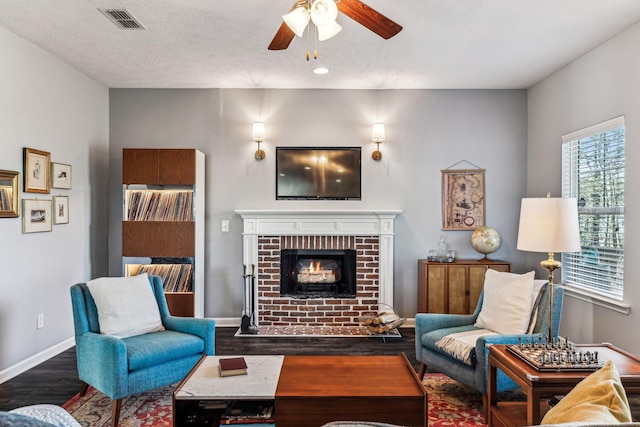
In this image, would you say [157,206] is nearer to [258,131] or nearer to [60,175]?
[60,175]

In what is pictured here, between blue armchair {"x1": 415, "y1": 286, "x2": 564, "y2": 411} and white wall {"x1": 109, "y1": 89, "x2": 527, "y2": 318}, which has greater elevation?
white wall {"x1": 109, "y1": 89, "x2": 527, "y2": 318}

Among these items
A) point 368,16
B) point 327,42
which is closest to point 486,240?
point 327,42

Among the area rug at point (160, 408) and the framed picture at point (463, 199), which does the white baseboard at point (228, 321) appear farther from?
the framed picture at point (463, 199)

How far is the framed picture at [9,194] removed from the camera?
311 centimetres

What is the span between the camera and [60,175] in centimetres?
382

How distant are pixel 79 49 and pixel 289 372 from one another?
10.8 ft

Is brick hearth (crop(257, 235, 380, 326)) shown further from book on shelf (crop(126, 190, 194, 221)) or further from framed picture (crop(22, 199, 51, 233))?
framed picture (crop(22, 199, 51, 233))

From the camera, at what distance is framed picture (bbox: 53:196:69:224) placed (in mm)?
3760

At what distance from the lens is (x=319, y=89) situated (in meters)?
4.68

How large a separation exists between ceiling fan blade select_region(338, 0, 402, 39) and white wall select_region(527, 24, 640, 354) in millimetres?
2074

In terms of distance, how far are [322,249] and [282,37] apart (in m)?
2.62

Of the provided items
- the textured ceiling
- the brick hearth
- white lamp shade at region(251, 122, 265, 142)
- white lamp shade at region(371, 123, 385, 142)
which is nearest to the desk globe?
the brick hearth

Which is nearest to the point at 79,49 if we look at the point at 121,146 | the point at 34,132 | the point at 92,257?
the point at 34,132

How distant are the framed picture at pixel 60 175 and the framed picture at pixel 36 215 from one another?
0.66 ft
